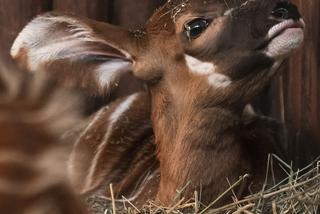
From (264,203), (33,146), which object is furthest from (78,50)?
(33,146)

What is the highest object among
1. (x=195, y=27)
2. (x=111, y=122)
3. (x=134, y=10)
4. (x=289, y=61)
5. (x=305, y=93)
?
(x=195, y=27)

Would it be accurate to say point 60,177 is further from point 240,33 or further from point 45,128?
point 240,33

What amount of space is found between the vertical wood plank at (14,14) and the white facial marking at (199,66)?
1.28 metres

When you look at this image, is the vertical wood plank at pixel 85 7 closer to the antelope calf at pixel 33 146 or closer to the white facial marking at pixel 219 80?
the white facial marking at pixel 219 80

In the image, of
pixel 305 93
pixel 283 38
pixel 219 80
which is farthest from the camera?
pixel 305 93

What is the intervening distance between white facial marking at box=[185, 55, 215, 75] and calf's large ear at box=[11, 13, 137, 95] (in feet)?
0.96

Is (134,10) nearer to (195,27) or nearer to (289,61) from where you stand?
(289,61)

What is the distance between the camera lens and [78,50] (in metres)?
3.78

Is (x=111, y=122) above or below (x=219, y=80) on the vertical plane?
below

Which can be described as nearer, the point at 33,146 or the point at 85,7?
the point at 33,146

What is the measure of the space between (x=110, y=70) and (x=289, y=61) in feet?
3.16

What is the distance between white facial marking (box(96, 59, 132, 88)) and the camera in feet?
12.4

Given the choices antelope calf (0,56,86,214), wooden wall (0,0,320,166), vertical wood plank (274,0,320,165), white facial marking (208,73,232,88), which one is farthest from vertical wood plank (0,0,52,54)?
antelope calf (0,56,86,214)

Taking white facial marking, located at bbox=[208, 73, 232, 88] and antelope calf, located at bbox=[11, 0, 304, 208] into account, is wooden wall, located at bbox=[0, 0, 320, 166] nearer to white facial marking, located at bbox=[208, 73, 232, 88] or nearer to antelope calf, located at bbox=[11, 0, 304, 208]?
antelope calf, located at bbox=[11, 0, 304, 208]
